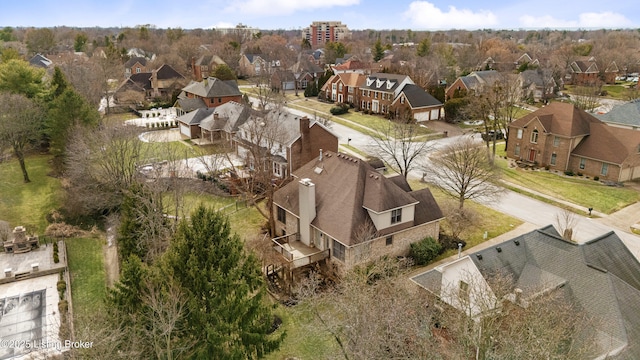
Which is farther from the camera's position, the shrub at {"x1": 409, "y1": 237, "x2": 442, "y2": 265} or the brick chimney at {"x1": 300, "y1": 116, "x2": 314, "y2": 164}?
the brick chimney at {"x1": 300, "y1": 116, "x2": 314, "y2": 164}

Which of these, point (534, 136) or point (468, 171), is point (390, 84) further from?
point (468, 171)

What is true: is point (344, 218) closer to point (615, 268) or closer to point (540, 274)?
point (540, 274)

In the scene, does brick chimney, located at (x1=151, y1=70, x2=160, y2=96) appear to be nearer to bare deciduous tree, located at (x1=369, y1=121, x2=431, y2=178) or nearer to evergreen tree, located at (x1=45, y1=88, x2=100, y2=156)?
evergreen tree, located at (x1=45, y1=88, x2=100, y2=156)

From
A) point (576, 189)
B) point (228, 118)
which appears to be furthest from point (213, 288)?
point (228, 118)

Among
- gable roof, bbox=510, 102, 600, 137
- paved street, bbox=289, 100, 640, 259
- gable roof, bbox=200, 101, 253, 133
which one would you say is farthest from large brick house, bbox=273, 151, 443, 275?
gable roof, bbox=200, 101, 253, 133

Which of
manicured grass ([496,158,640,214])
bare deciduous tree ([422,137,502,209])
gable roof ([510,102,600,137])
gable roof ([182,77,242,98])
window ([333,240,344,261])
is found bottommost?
window ([333,240,344,261])

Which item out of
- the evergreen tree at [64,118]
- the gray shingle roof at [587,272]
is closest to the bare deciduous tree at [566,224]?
the gray shingle roof at [587,272]

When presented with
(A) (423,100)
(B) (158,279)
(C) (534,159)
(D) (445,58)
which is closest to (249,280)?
(B) (158,279)

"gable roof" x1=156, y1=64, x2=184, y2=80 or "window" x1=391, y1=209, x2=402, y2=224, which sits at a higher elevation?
"gable roof" x1=156, y1=64, x2=184, y2=80
